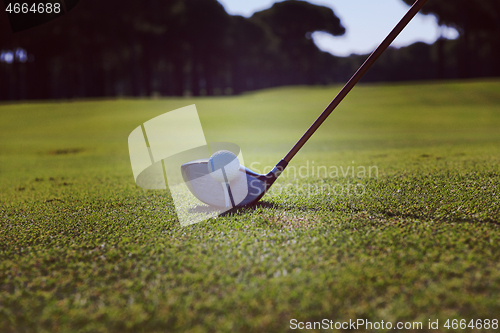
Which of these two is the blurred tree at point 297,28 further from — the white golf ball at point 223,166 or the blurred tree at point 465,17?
the white golf ball at point 223,166

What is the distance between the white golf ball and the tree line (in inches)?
1483

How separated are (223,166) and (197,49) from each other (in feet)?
181

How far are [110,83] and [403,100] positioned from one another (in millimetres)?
55496

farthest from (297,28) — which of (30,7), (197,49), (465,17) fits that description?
(30,7)

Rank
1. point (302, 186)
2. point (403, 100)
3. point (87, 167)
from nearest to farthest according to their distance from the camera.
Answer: point (302, 186) → point (87, 167) → point (403, 100)

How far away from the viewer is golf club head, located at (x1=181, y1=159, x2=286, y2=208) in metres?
3.87

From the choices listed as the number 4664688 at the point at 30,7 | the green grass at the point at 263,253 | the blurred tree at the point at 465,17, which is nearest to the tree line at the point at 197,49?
the blurred tree at the point at 465,17

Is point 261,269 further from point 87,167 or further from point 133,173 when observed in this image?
point 87,167

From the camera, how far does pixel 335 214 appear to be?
12.2ft

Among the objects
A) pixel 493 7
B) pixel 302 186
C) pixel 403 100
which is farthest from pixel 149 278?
pixel 493 7

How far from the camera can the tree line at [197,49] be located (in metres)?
38.4

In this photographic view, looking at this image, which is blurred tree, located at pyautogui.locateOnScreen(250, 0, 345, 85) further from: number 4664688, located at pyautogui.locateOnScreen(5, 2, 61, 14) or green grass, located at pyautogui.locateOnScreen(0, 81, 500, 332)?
green grass, located at pyautogui.locateOnScreen(0, 81, 500, 332)

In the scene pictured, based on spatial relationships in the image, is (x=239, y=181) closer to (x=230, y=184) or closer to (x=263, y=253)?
(x=230, y=184)

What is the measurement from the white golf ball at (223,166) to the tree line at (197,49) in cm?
3766
